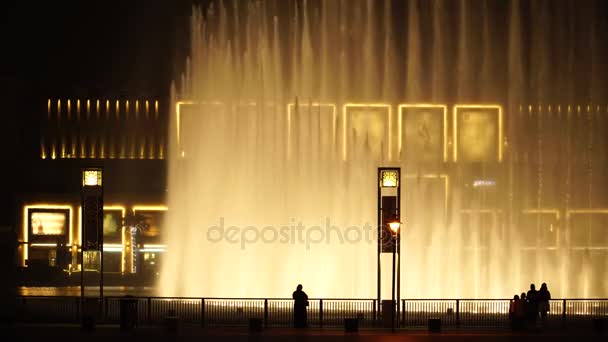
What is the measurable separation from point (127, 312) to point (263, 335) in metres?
3.32

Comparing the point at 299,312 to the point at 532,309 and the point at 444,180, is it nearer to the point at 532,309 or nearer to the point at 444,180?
the point at 532,309

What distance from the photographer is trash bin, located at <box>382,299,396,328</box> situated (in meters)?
23.0

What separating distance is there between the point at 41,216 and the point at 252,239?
16474mm

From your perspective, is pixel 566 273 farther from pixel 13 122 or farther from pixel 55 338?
pixel 13 122

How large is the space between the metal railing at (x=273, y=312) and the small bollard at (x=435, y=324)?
1.01 metres

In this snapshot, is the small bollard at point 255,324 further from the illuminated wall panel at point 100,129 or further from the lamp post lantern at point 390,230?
the illuminated wall panel at point 100,129

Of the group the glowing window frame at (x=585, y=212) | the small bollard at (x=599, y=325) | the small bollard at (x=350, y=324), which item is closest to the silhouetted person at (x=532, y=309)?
the small bollard at (x=599, y=325)

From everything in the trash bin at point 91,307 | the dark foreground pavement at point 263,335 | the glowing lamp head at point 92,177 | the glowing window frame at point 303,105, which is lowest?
the dark foreground pavement at point 263,335

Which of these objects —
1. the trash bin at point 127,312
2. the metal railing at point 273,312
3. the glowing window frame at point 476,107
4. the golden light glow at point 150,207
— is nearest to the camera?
the trash bin at point 127,312

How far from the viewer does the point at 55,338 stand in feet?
66.9

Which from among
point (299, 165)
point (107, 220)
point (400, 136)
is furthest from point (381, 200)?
point (107, 220)

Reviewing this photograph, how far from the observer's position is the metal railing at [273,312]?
23.7 metres

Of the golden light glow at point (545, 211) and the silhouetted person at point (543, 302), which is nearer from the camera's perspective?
the silhouetted person at point (543, 302)

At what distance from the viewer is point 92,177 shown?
81.8 ft
